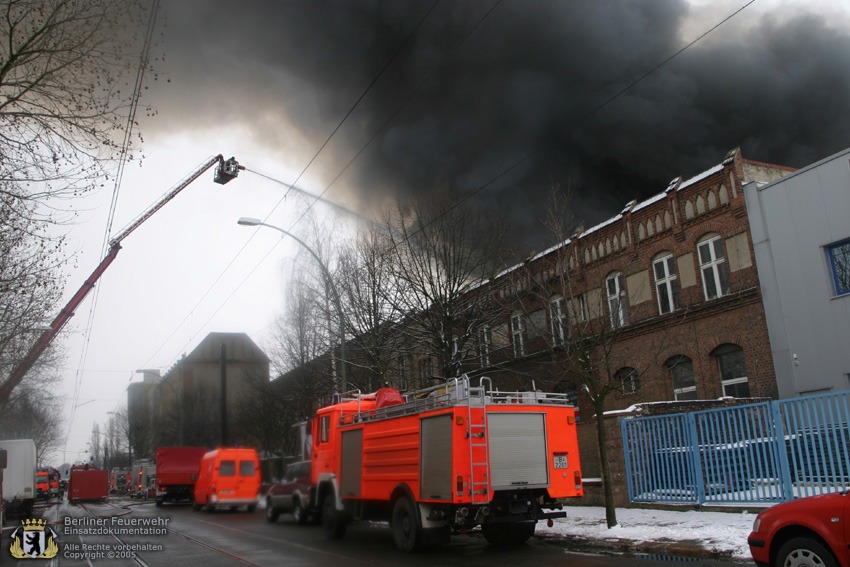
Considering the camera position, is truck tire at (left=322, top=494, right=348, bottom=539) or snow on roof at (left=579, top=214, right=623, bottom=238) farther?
snow on roof at (left=579, top=214, right=623, bottom=238)

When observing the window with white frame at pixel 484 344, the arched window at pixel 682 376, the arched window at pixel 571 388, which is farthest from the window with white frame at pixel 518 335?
the arched window at pixel 682 376

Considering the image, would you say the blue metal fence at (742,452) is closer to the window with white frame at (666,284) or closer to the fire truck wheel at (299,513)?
the window with white frame at (666,284)

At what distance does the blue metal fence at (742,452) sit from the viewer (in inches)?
436

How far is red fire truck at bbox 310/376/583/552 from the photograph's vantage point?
10469mm

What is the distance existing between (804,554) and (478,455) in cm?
506

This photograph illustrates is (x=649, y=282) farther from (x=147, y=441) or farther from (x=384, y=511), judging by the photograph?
(x=147, y=441)

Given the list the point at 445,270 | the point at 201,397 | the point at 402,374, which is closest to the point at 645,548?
the point at 445,270

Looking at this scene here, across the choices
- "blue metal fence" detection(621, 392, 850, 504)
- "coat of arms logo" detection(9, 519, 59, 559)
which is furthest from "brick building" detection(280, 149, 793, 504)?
"coat of arms logo" detection(9, 519, 59, 559)

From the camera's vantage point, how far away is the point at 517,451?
1091cm

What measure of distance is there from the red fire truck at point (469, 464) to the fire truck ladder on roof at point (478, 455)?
0.02 meters

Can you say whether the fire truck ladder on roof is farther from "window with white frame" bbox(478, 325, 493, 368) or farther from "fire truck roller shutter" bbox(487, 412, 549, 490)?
"window with white frame" bbox(478, 325, 493, 368)

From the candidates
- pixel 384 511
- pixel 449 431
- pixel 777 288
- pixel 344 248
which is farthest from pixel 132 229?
pixel 777 288

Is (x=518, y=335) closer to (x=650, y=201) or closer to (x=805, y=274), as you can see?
(x=650, y=201)

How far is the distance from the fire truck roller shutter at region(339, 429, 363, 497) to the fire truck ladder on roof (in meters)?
3.50
